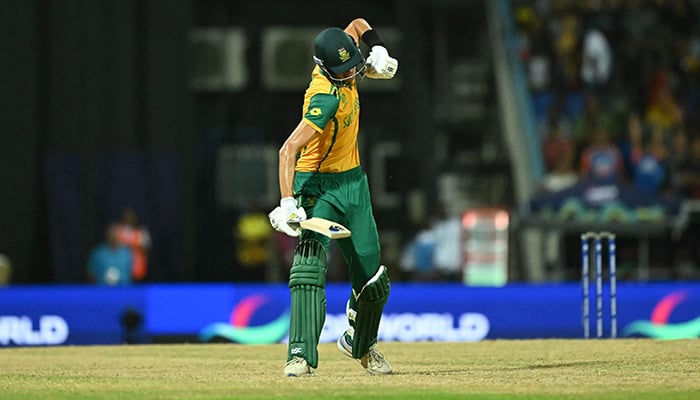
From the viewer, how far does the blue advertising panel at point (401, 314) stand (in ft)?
51.8

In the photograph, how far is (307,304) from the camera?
9.62m

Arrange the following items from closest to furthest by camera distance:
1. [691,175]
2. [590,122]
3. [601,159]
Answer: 1. [601,159]
2. [691,175]
3. [590,122]

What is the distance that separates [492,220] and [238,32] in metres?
5.49

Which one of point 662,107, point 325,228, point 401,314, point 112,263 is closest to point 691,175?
point 662,107

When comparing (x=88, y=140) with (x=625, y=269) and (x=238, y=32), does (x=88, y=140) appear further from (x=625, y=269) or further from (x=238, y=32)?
(x=625, y=269)

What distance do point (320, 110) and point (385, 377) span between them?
1.74 metres

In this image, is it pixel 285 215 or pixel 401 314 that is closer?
pixel 285 215

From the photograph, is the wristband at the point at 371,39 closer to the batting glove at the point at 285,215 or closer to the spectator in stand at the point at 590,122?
the batting glove at the point at 285,215

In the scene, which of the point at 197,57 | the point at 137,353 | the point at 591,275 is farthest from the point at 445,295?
the point at 197,57

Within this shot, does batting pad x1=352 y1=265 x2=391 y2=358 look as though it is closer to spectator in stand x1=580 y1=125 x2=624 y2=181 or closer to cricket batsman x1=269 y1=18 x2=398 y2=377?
cricket batsman x1=269 y1=18 x2=398 y2=377

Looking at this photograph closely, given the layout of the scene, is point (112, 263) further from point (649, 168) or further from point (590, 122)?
point (649, 168)

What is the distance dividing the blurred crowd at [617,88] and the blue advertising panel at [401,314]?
4.51 meters

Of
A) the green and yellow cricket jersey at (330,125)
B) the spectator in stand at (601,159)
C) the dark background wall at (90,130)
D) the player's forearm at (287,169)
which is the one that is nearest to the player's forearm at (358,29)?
the green and yellow cricket jersey at (330,125)

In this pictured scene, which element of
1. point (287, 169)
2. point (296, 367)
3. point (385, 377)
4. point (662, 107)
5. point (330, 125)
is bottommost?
point (385, 377)
